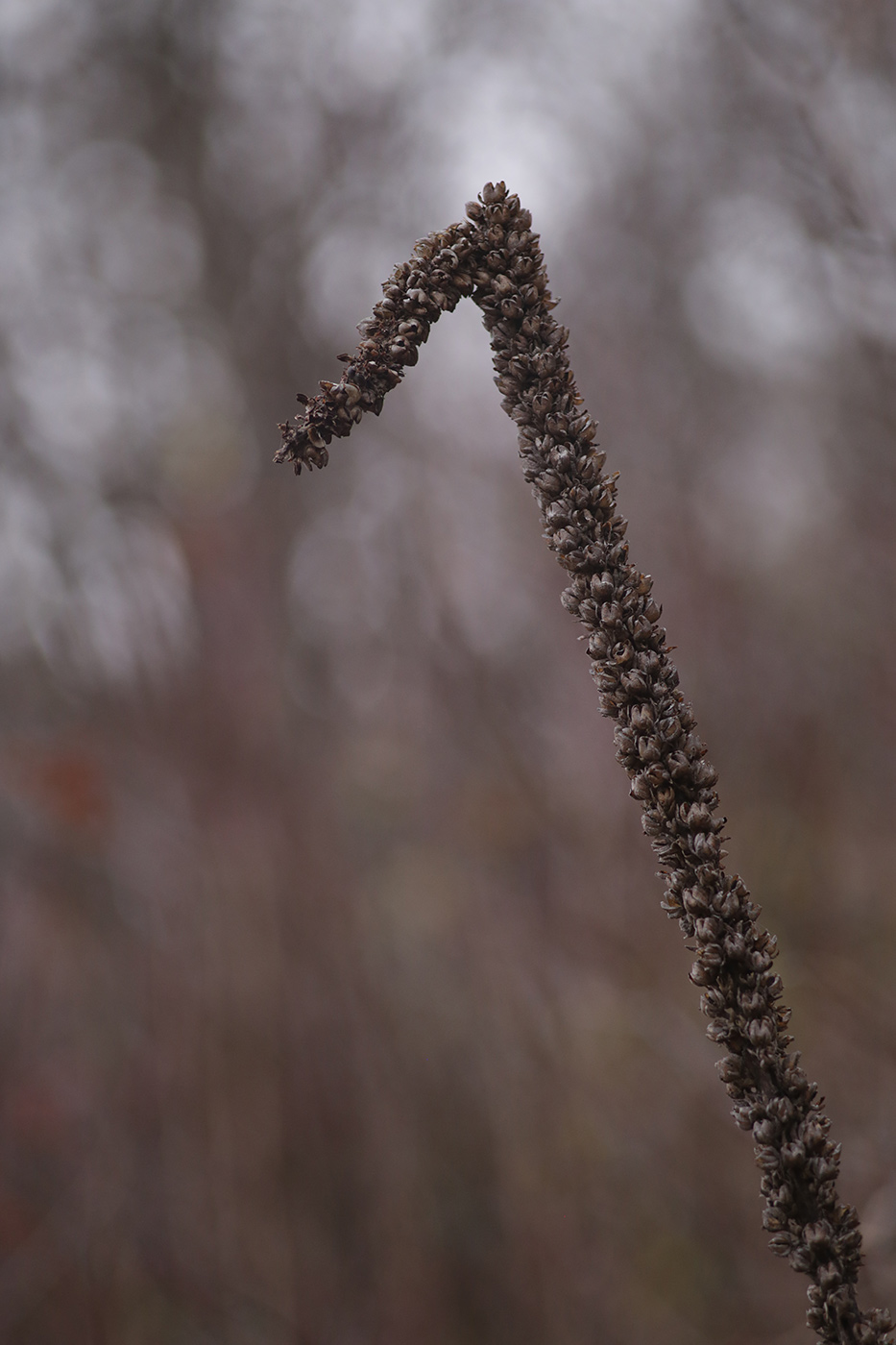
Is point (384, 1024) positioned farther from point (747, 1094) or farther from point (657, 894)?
point (747, 1094)

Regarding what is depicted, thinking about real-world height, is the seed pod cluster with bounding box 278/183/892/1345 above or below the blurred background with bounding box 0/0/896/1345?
below

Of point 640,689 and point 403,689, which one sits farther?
point 403,689

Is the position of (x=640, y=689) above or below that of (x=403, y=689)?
below

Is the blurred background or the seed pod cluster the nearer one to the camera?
the seed pod cluster

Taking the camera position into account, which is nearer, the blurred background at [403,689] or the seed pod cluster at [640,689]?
the seed pod cluster at [640,689]
